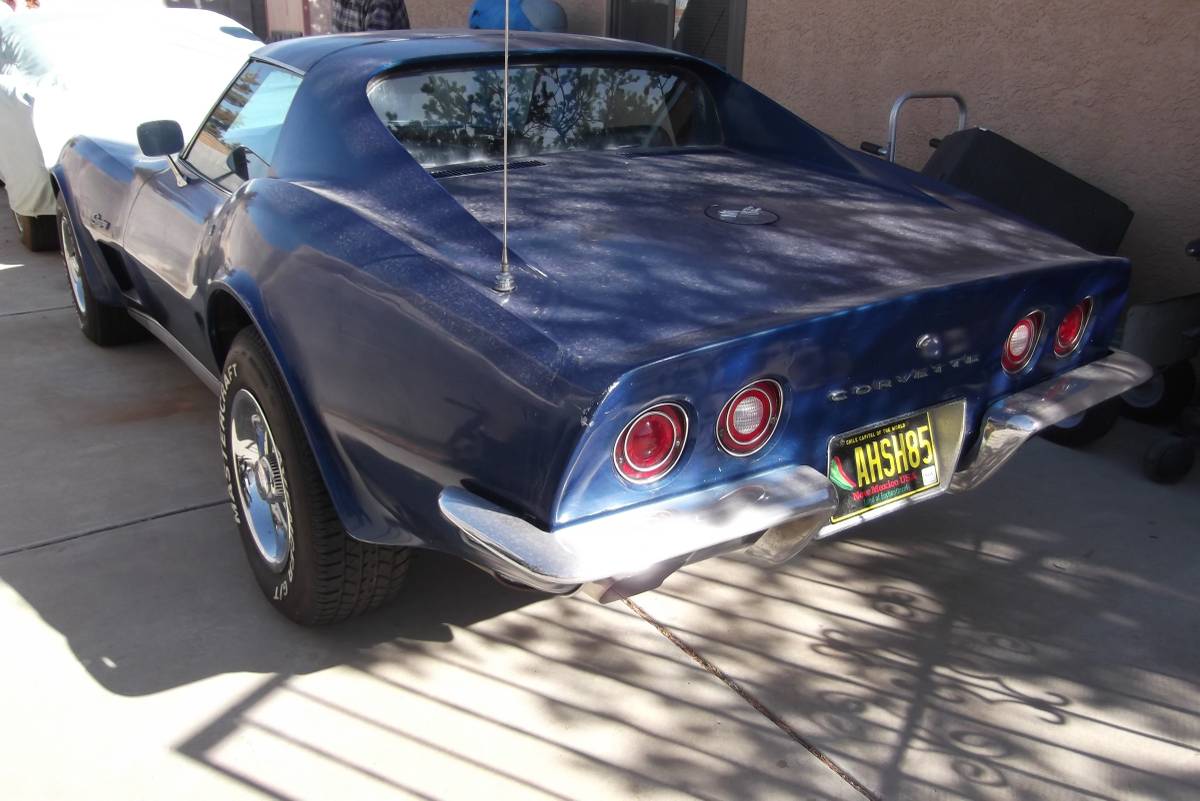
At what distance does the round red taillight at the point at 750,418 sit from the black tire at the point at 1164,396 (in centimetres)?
275

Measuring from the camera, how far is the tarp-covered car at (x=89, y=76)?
251 inches

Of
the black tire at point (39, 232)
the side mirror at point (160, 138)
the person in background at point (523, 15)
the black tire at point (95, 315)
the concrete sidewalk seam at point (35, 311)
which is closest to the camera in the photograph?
the side mirror at point (160, 138)

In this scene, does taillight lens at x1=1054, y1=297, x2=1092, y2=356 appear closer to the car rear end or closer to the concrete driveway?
the car rear end

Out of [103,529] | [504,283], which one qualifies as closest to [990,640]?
[504,283]

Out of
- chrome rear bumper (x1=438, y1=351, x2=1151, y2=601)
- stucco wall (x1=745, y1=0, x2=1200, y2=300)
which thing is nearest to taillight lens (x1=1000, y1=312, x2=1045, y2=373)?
chrome rear bumper (x1=438, y1=351, x2=1151, y2=601)

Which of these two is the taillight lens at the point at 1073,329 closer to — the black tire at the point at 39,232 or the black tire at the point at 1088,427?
the black tire at the point at 1088,427

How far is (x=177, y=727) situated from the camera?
8.48ft

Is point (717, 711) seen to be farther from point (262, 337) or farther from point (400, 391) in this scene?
point (262, 337)

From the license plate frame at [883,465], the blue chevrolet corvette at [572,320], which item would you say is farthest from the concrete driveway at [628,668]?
the license plate frame at [883,465]

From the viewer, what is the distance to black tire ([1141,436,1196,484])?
12.9 feet

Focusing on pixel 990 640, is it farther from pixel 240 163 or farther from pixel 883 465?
pixel 240 163

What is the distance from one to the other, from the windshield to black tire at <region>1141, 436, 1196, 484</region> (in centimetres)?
199

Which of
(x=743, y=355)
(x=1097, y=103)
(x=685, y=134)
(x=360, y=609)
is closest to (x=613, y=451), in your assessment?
(x=743, y=355)

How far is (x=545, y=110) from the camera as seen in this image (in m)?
3.35
